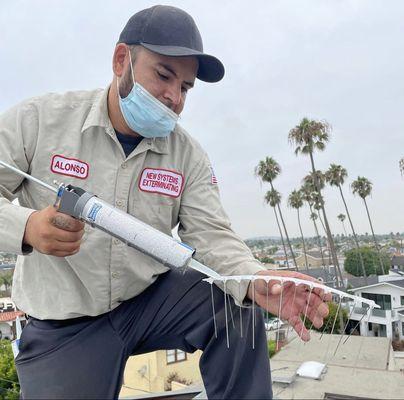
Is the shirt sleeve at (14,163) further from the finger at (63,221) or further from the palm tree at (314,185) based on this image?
the palm tree at (314,185)

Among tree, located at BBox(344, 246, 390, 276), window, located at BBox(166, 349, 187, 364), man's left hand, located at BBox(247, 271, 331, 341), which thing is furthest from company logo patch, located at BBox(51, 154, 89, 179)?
tree, located at BBox(344, 246, 390, 276)

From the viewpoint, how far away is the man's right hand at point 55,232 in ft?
4.50

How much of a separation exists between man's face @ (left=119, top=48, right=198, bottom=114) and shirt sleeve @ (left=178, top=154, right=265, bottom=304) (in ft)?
1.35

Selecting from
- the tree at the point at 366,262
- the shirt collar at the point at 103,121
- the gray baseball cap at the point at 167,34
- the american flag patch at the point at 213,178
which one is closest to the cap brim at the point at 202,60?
the gray baseball cap at the point at 167,34

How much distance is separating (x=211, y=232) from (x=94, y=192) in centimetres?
57

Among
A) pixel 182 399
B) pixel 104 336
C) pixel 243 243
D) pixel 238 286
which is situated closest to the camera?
pixel 238 286

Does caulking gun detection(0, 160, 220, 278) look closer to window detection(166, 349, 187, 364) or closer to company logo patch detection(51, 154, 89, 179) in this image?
company logo patch detection(51, 154, 89, 179)

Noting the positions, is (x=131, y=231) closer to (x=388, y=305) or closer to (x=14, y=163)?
(x=14, y=163)

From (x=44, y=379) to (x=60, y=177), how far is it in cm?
83

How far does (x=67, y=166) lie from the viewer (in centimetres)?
179

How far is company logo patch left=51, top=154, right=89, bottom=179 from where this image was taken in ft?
5.86

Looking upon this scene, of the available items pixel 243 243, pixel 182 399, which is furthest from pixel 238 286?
pixel 182 399

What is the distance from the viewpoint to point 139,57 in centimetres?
183

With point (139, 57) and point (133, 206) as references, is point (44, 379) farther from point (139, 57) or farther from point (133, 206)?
point (139, 57)
